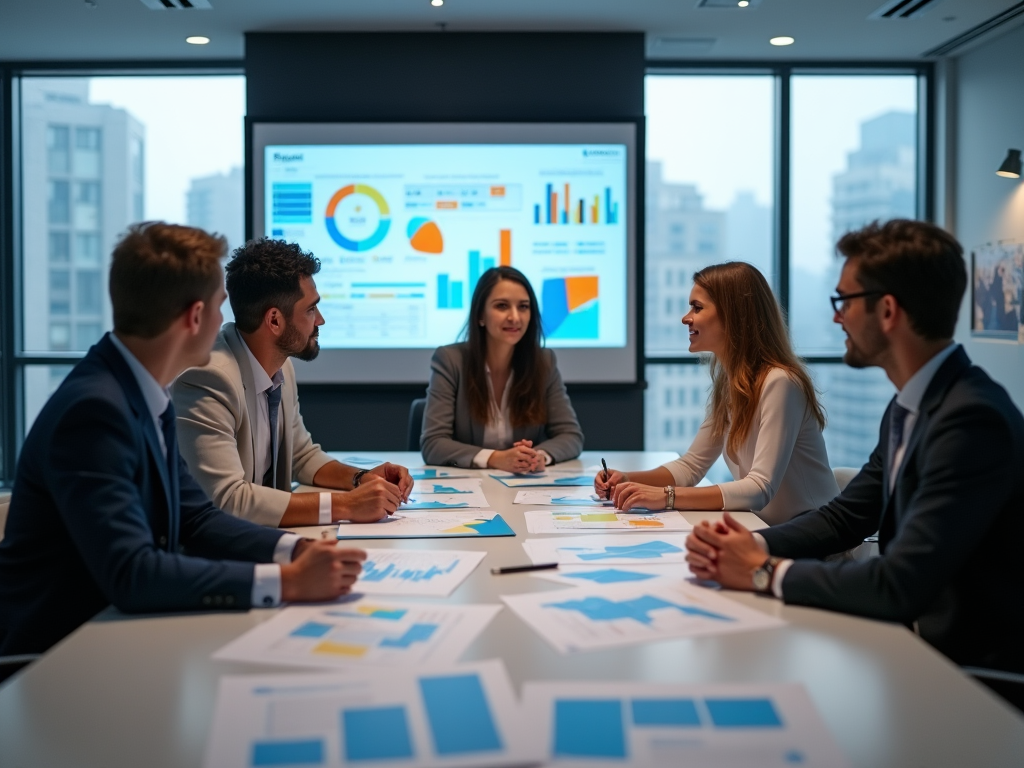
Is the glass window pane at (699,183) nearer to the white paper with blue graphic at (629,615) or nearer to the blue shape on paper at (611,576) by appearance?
the blue shape on paper at (611,576)

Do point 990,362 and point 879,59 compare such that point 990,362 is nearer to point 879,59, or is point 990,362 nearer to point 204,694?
point 879,59

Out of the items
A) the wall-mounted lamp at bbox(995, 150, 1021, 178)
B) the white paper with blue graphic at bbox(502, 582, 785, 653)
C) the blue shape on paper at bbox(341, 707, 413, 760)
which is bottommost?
the blue shape on paper at bbox(341, 707, 413, 760)

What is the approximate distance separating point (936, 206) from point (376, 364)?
3.82 m

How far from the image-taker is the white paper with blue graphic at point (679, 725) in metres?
1.05

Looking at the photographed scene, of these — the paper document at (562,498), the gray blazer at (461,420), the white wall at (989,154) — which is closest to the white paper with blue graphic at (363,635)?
the paper document at (562,498)

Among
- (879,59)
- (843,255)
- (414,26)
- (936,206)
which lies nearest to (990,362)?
(936,206)

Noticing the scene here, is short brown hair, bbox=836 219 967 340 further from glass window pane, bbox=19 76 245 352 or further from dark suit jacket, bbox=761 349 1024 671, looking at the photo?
glass window pane, bbox=19 76 245 352

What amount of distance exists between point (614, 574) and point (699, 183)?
464 centimetres

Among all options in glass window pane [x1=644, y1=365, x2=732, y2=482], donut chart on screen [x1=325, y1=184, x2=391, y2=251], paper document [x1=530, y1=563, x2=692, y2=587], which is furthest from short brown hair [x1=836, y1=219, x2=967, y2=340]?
glass window pane [x1=644, y1=365, x2=732, y2=482]

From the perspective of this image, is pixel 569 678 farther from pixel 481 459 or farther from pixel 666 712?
pixel 481 459

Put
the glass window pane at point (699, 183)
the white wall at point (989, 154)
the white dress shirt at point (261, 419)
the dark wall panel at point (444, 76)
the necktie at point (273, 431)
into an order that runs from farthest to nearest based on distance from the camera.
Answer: the glass window pane at point (699, 183), the dark wall panel at point (444, 76), the white wall at point (989, 154), the necktie at point (273, 431), the white dress shirt at point (261, 419)

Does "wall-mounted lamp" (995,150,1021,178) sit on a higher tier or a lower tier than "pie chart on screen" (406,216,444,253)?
higher

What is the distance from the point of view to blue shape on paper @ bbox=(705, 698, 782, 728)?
112 centimetres

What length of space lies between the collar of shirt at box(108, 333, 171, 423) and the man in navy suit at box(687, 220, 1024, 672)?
1.07m
